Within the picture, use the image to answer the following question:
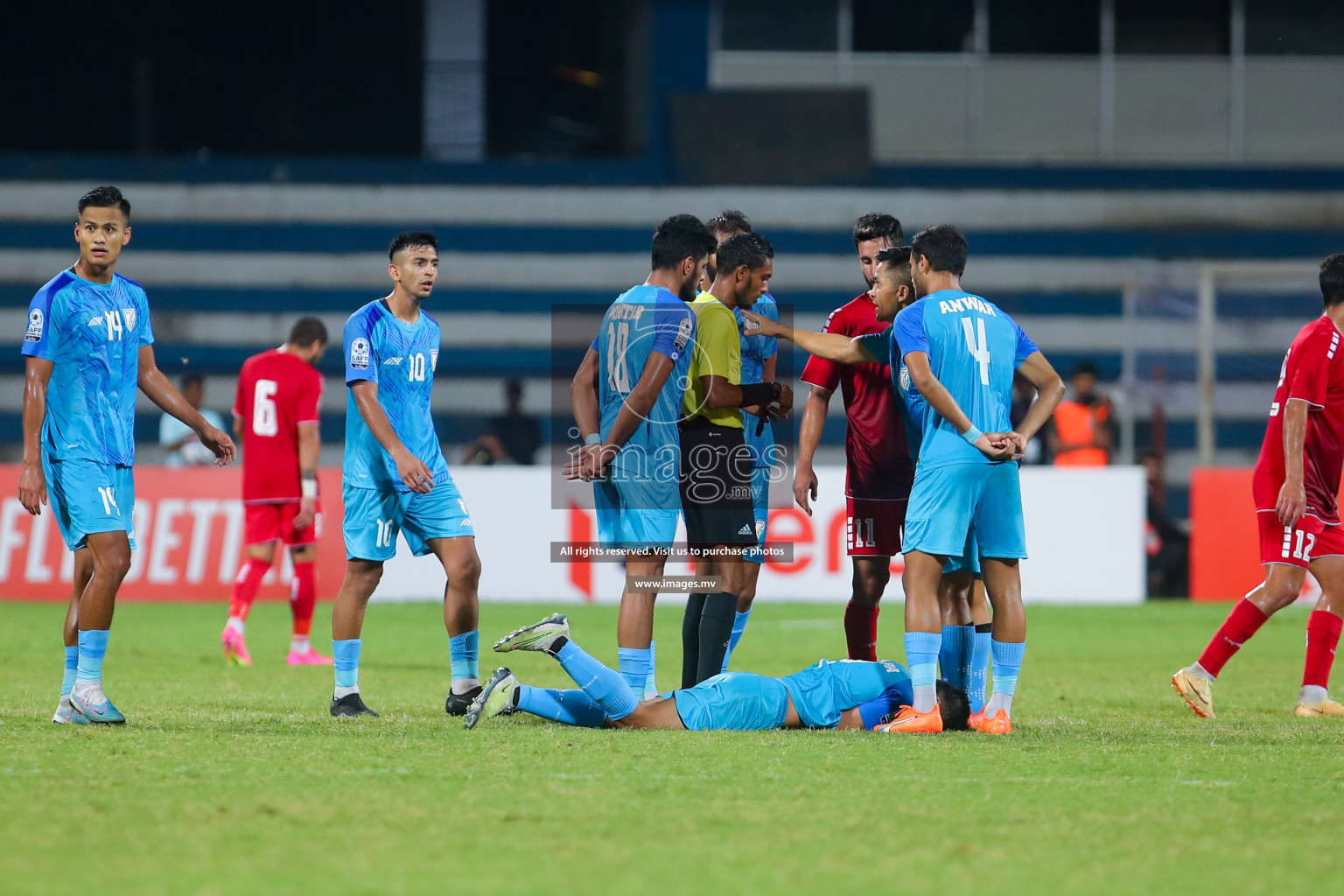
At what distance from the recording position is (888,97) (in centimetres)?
2233

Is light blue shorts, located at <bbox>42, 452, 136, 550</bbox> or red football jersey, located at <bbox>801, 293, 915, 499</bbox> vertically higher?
red football jersey, located at <bbox>801, 293, 915, 499</bbox>

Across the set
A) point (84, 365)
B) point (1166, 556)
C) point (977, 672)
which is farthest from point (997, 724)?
point (1166, 556)

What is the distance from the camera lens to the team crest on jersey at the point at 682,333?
21.7 feet

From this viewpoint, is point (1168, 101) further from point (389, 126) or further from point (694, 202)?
point (389, 126)

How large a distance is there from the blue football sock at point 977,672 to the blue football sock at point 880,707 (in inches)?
19.9

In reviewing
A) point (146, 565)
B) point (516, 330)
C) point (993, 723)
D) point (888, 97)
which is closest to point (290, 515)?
point (146, 565)

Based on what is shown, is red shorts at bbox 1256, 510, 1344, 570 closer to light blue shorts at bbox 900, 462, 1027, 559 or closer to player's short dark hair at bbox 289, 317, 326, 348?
light blue shorts at bbox 900, 462, 1027, 559

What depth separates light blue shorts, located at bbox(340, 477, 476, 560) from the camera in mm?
6910

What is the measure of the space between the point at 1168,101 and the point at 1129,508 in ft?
34.1

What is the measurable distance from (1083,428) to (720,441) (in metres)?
9.89

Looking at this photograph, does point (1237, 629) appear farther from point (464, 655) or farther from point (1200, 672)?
point (464, 655)

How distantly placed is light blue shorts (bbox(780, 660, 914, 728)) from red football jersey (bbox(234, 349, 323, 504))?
4.93 m

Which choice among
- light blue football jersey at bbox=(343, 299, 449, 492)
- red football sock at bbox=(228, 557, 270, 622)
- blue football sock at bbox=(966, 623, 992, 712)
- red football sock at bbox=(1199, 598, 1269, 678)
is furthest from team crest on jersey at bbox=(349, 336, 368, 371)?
red football sock at bbox=(1199, 598, 1269, 678)

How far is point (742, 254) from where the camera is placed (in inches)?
268
